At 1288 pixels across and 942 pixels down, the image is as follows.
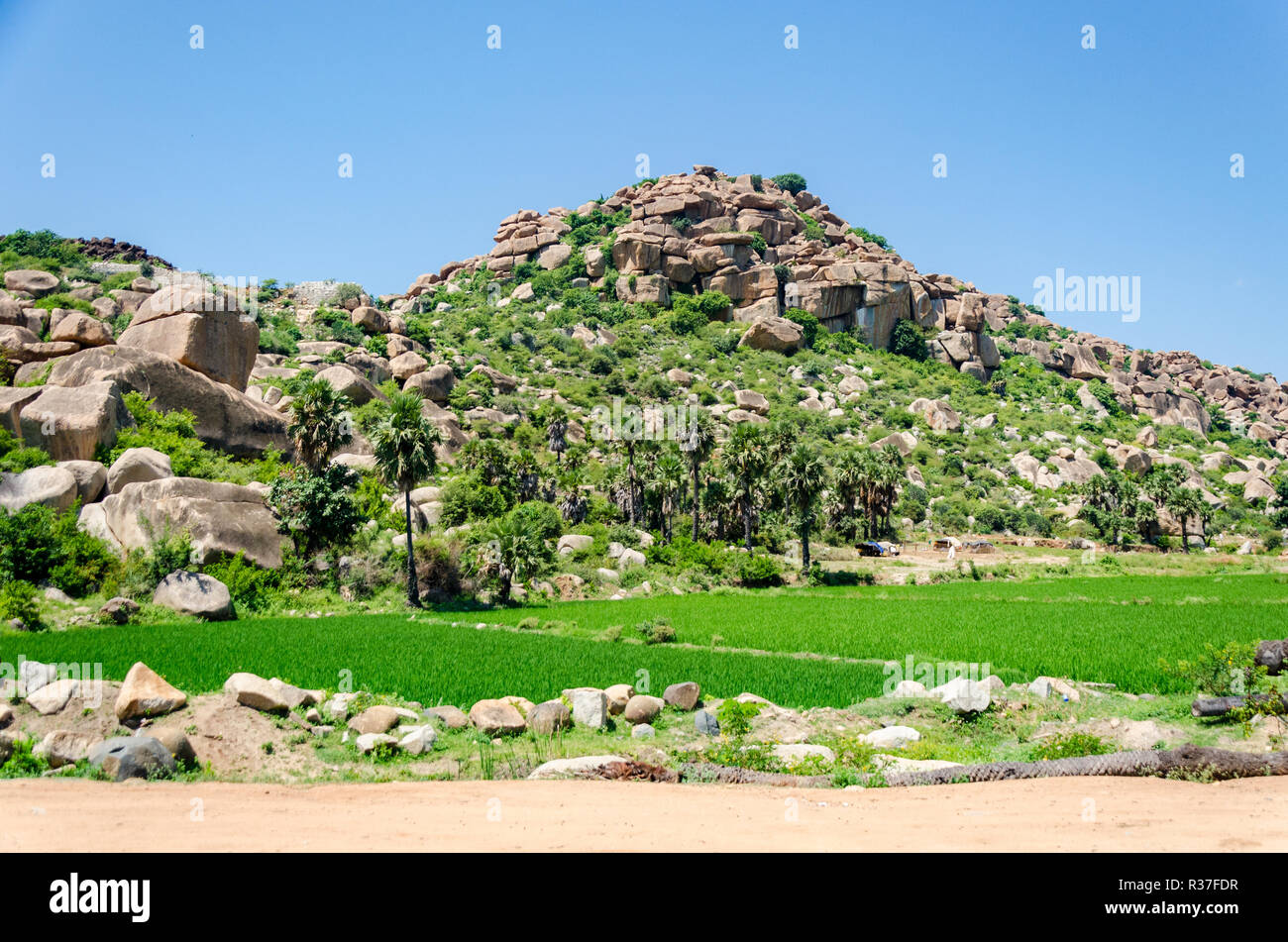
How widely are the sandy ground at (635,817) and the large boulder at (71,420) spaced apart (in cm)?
3006

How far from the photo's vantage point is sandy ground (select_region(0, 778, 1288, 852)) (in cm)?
643

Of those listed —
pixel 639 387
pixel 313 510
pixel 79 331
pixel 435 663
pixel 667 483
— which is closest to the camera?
pixel 435 663

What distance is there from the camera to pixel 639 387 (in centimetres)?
8650

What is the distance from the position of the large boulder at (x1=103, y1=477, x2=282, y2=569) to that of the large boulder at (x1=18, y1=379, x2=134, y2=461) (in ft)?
14.2

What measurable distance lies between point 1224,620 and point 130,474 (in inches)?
1760

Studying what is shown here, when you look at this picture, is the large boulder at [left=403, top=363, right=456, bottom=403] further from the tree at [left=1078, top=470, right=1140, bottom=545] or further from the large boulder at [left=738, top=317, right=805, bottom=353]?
the tree at [left=1078, top=470, right=1140, bottom=545]

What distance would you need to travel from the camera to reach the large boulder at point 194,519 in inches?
1182

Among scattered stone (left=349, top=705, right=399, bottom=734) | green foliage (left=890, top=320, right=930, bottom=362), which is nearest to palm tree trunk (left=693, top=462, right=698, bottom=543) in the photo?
scattered stone (left=349, top=705, right=399, bottom=734)

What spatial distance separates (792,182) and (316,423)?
14052 cm

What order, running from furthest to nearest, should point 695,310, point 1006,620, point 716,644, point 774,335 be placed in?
point 695,310, point 774,335, point 1006,620, point 716,644

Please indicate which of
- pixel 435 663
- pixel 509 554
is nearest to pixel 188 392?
pixel 509 554

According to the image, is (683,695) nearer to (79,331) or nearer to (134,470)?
(134,470)

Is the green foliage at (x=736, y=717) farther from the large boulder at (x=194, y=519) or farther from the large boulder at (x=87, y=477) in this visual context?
the large boulder at (x=87, y=477)
